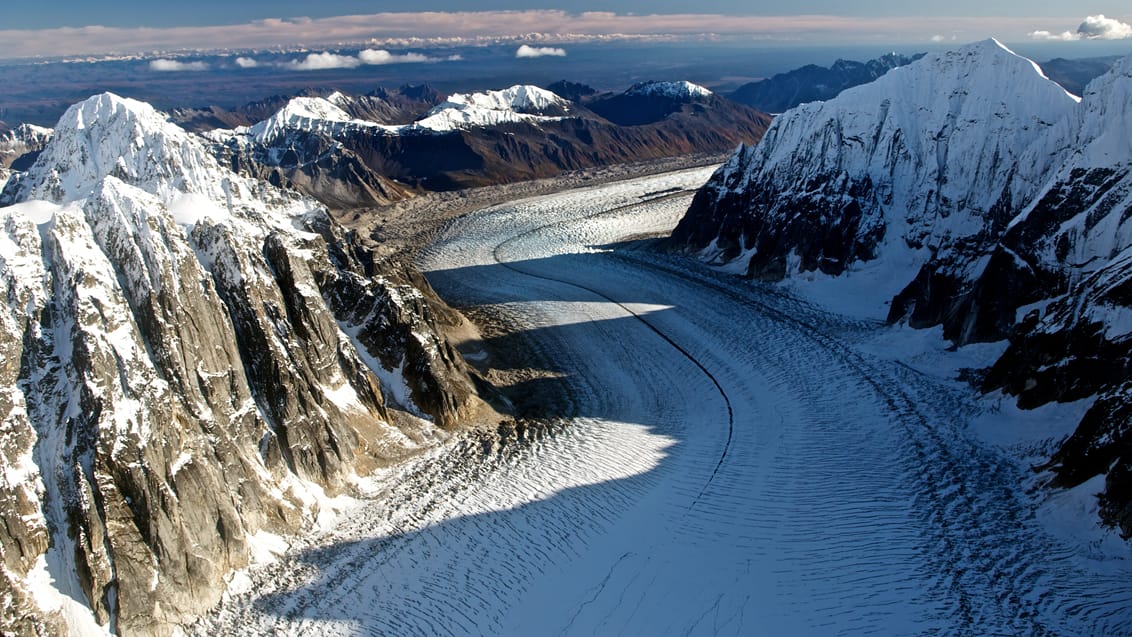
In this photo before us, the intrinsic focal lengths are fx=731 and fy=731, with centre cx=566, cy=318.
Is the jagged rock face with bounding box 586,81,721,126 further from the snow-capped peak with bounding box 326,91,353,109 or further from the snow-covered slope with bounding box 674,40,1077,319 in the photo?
the snow-covered slope with bounding box 674,40,1077,319

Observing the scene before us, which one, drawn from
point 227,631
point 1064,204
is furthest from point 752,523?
point 1064,204

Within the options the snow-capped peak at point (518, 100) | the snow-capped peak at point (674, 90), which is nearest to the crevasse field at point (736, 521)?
the snow-capped peak at point (518, 100)

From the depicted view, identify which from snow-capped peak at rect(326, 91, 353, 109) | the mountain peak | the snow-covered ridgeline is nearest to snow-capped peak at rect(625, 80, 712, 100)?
the snow-covered ridgeline

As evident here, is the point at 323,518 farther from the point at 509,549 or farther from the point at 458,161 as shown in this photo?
the point at 458,161

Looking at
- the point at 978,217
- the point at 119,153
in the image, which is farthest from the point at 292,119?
the point at 978,217

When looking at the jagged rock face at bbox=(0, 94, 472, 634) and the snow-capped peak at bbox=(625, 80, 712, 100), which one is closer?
the jagged rock face at bbox=(0, 94, 472, 634)
